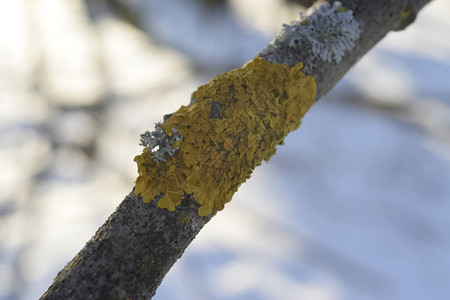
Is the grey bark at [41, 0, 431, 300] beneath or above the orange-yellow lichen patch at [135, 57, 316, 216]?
beneath

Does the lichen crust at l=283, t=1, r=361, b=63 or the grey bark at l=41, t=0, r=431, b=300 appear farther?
the lichen crust at l=283, t=1, r=361, b=63

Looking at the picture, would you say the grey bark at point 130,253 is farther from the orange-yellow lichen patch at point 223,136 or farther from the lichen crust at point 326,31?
the lichen crust at point 326,31

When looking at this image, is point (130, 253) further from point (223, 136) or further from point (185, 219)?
point (223, 136)

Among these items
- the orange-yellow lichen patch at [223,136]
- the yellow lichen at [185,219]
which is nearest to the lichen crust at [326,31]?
the orange-yellow lichen patch at [223,136]

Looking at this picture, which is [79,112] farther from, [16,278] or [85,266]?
[85,266]

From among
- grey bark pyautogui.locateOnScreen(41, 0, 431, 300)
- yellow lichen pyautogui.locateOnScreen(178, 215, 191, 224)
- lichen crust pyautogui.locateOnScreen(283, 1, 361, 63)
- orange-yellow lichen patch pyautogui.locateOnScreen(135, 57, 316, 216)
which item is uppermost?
lichen crust pyautogui.locateOnScreen(283, 1, 361, 63)

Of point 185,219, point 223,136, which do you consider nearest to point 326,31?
point 223,136

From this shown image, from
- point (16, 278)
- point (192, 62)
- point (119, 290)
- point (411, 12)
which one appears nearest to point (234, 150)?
point (119, 290)

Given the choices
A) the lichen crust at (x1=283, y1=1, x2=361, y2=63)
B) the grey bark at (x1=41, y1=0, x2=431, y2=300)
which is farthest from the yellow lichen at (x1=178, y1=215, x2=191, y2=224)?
the lichen crust at (x1=283, y1=1, x2=361, y2=63)

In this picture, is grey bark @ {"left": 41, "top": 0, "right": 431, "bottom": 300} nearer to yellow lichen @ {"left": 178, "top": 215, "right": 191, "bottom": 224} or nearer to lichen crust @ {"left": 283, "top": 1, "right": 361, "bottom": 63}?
yellow lichen @ {"left": 178, "top": 215, "right": 191, "bottom": 224}
